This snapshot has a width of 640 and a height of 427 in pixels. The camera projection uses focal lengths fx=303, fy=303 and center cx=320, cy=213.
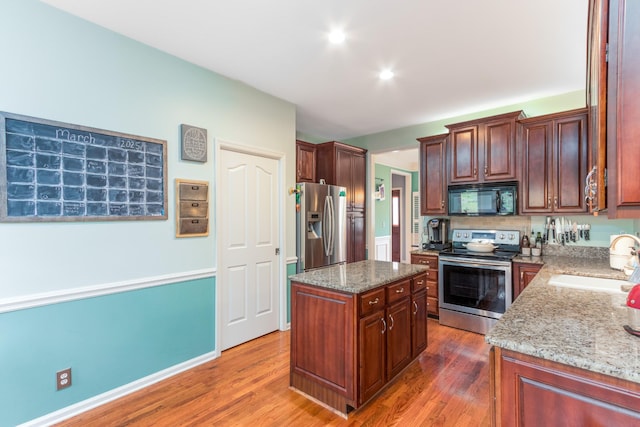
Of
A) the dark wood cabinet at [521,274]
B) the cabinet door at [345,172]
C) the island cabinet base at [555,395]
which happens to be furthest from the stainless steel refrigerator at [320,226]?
the island cabinet base at [555,395]

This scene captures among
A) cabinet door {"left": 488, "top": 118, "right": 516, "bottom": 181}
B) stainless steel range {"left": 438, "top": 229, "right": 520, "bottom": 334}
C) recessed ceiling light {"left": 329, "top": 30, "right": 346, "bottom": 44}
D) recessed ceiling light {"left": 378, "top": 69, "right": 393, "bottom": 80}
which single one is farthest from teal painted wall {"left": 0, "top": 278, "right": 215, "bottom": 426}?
cabinet door {"left": 488, "top": 118, "right": 516, "bottom": 181}

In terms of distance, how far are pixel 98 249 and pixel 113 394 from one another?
110 cm

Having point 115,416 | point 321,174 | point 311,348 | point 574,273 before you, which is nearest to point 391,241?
point 321,174

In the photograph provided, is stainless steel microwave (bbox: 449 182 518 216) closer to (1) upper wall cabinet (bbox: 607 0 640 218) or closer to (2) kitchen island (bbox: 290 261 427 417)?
(2) kitchen island (bbox: 290 261 427 417)

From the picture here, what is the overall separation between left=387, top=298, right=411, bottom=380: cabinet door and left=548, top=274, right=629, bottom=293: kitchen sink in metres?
1.04

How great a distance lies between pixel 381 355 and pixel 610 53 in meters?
2.06

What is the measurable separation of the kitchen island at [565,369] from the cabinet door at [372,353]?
2.93 feet

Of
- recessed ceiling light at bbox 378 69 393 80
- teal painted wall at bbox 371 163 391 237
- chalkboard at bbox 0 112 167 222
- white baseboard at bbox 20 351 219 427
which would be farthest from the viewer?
teal painted wall at bbox 371 163 391 237

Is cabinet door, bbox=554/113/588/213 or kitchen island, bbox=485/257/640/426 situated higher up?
cabinet door, bbox=554/113/588/213

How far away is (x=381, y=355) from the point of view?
87.7 inches

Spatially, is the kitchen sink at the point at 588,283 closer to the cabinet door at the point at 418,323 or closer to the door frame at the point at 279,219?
the cabinet door at the point at 418,323

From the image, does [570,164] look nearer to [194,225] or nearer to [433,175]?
[433,175]

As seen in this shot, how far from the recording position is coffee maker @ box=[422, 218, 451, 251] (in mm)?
4160

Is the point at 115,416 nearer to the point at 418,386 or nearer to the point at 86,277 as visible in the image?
the point at 86,277
